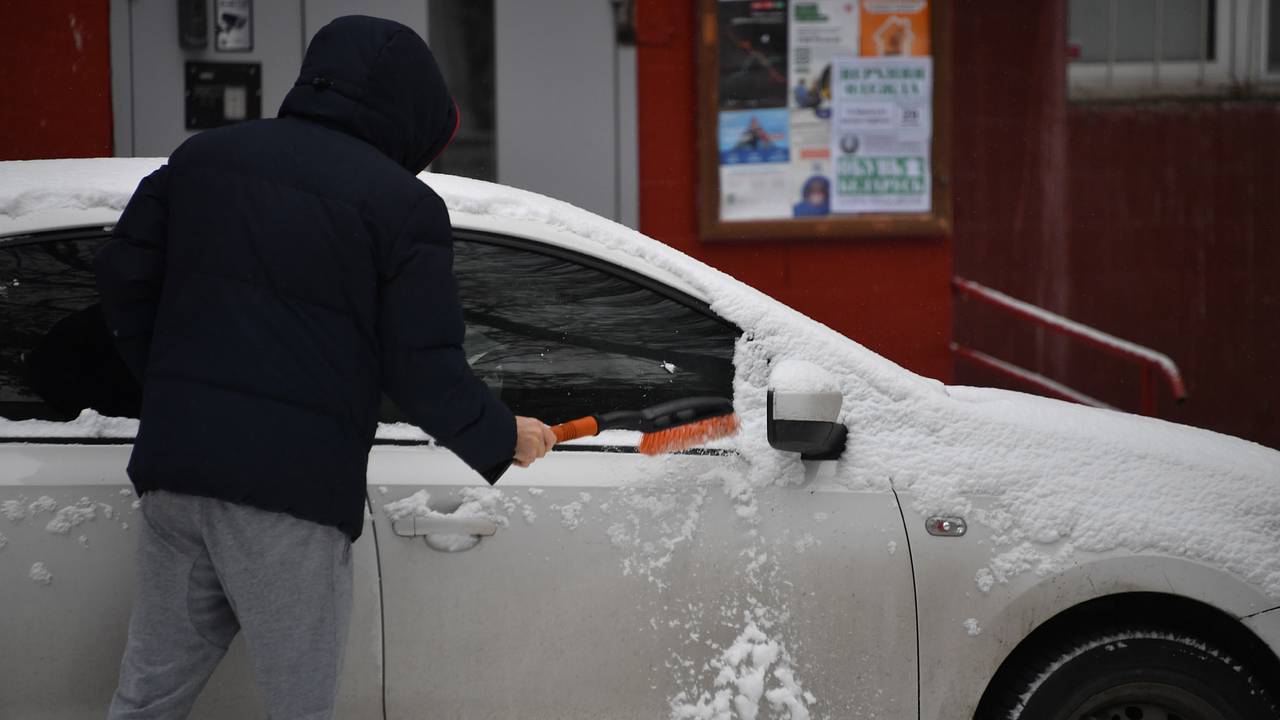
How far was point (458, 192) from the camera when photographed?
2824 mm

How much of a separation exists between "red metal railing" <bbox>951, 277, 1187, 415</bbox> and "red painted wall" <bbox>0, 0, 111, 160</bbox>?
15.2 ft

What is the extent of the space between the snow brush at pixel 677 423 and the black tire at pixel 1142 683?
34.3 inches

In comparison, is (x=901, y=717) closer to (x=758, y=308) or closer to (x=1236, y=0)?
(x=758, y=308)

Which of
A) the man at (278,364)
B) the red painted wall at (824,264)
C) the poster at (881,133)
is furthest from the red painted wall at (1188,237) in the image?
the man at (278,364)

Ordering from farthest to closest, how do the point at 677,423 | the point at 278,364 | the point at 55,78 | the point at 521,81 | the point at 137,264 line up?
the point at 521,81 < the point at 55,78 < the point at 677,423 < the point at 137,264 < the point at 278,364

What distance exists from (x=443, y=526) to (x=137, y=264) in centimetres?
80

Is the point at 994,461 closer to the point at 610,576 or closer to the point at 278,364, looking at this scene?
the point at 610,576

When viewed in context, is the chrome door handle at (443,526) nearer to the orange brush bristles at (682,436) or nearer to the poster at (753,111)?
the orange brush bristles at (682,436)

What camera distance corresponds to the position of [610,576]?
260 centimetres

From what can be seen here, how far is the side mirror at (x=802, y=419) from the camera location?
100 inches

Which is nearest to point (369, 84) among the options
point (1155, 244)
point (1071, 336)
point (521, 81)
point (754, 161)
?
point (521, 81)

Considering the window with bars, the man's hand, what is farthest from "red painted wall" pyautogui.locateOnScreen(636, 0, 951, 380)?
the man's hand

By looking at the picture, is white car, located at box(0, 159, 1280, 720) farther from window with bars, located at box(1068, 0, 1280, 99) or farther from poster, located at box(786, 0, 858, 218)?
window with bars, located at box(1068, 0, 1280, 99)

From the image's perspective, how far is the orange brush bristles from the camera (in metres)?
2.71
